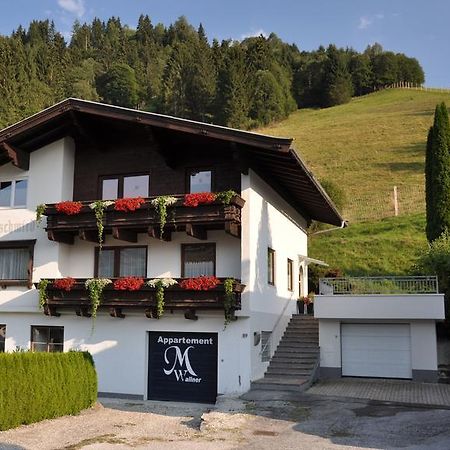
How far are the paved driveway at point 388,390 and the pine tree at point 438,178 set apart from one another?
1005cm

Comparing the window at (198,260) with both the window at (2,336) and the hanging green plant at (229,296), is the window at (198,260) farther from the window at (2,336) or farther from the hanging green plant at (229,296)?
the window at (2,336)

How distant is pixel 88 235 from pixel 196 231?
4.04 m

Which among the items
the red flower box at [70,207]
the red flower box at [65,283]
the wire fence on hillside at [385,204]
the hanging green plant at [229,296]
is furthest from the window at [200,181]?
the wire fence on hillside at [385,204]

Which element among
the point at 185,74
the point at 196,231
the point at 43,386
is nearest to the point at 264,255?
the point at 196,231

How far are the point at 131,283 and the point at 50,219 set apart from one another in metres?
3.89

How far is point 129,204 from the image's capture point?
1908 cm

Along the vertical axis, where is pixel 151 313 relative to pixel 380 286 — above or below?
below

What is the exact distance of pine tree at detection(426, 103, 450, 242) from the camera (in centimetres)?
2847

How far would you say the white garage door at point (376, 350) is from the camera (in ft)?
67.8

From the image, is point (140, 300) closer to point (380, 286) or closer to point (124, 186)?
point (124, 186)

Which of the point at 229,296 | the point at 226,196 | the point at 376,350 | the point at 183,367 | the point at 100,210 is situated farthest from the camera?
the point at 376,350

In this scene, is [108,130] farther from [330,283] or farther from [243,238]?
[330,283]

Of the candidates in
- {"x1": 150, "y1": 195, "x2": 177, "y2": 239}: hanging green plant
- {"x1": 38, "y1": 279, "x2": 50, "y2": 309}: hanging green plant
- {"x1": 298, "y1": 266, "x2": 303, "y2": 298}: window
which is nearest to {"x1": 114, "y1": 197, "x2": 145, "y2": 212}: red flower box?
{"x1": 150, "y1": 195, "x2": 177, "y2": 239}: hanging green plant

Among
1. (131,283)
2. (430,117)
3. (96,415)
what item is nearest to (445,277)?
(131,283)
